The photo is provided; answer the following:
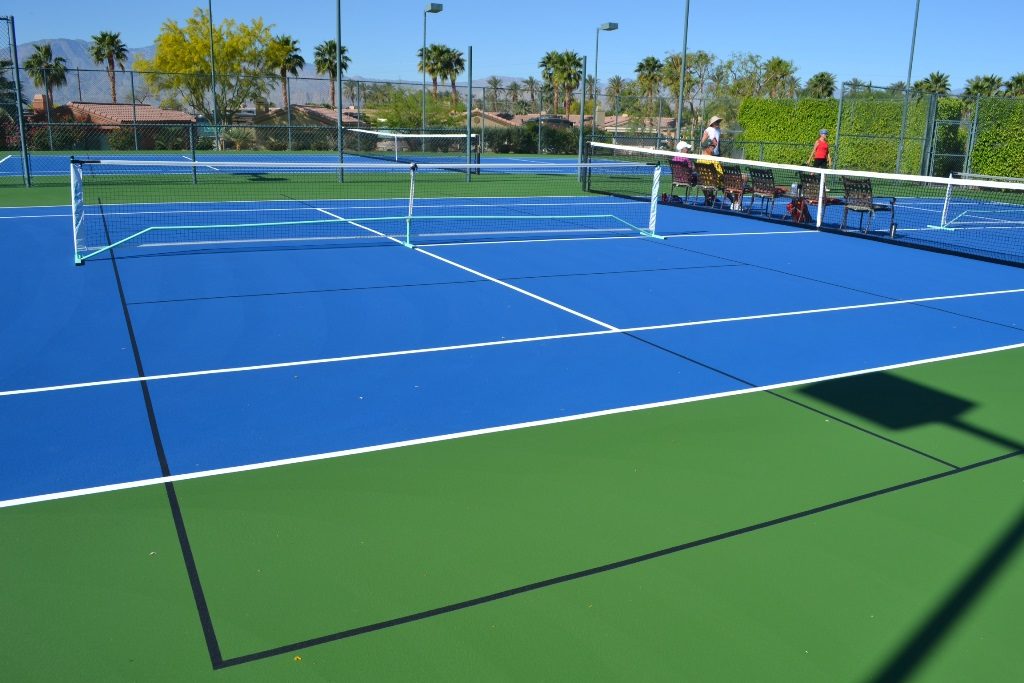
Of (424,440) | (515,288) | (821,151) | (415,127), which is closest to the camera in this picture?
(424,440)

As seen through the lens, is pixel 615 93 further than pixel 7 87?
Yes

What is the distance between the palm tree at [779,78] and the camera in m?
76.1

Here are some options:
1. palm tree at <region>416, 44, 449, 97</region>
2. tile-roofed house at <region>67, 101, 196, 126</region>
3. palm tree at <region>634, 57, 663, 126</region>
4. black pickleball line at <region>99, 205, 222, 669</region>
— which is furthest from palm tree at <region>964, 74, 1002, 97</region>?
black pickleball line at <region>99, 205, 222, 669</region>

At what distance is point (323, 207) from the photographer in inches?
744

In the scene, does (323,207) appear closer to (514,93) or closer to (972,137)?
(972,137)

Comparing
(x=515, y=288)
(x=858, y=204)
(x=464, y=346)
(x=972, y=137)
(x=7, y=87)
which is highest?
(x=7, y=87)

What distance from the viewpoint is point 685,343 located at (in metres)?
8.62

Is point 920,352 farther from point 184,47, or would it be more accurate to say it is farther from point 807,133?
point 184,47

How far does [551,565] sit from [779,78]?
80.5 meters

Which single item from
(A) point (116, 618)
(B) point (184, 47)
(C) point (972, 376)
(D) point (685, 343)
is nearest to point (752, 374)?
(D) point (685, 343)

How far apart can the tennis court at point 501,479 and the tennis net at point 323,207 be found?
2.95m

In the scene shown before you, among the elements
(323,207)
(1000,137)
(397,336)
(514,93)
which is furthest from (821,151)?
(514,93)

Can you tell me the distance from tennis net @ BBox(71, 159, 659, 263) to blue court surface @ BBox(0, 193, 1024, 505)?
37.0 inches

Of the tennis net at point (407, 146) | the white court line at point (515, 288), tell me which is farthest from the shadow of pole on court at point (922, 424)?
the tennis net at point (407, 146)
